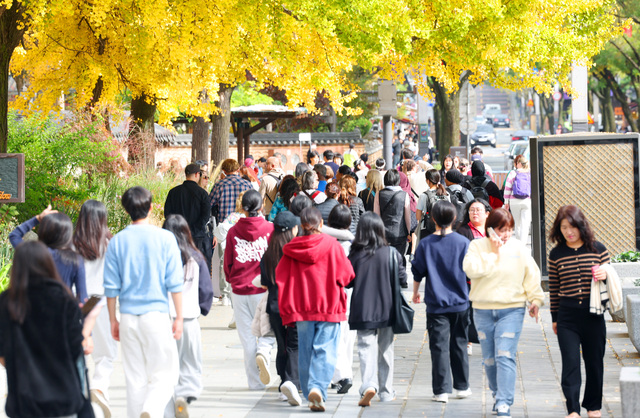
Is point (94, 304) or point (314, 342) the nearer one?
point (94, 304)

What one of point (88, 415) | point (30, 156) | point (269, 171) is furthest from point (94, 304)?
point (30, 156)

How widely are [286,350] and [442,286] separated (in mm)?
1368

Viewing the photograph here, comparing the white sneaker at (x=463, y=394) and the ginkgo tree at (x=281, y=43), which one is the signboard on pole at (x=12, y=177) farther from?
the white sneaker at (x=463, y=394)

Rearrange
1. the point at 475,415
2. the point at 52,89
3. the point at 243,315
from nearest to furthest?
the point at 475,415, the point at 243,315, the point at 52,89

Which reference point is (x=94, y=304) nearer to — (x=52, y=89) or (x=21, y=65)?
(x=52, y=89)

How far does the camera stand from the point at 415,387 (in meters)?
8.35

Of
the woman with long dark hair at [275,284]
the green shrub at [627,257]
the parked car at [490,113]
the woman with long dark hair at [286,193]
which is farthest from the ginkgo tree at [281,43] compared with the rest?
the parked car at [490,113]

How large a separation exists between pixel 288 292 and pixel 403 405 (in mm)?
1293

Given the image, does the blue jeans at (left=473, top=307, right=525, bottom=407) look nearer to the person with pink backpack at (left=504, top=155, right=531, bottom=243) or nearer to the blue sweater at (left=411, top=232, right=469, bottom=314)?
the blue sweater at (left=411, top=232, right=469, bottom=314)

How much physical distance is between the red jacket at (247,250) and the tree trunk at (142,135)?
38.5 ft

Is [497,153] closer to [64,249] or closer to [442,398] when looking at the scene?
[442,398]

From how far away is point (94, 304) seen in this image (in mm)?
6320

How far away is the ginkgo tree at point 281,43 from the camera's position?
45.4 ft

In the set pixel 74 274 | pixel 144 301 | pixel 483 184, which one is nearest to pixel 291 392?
pixel 144 301
